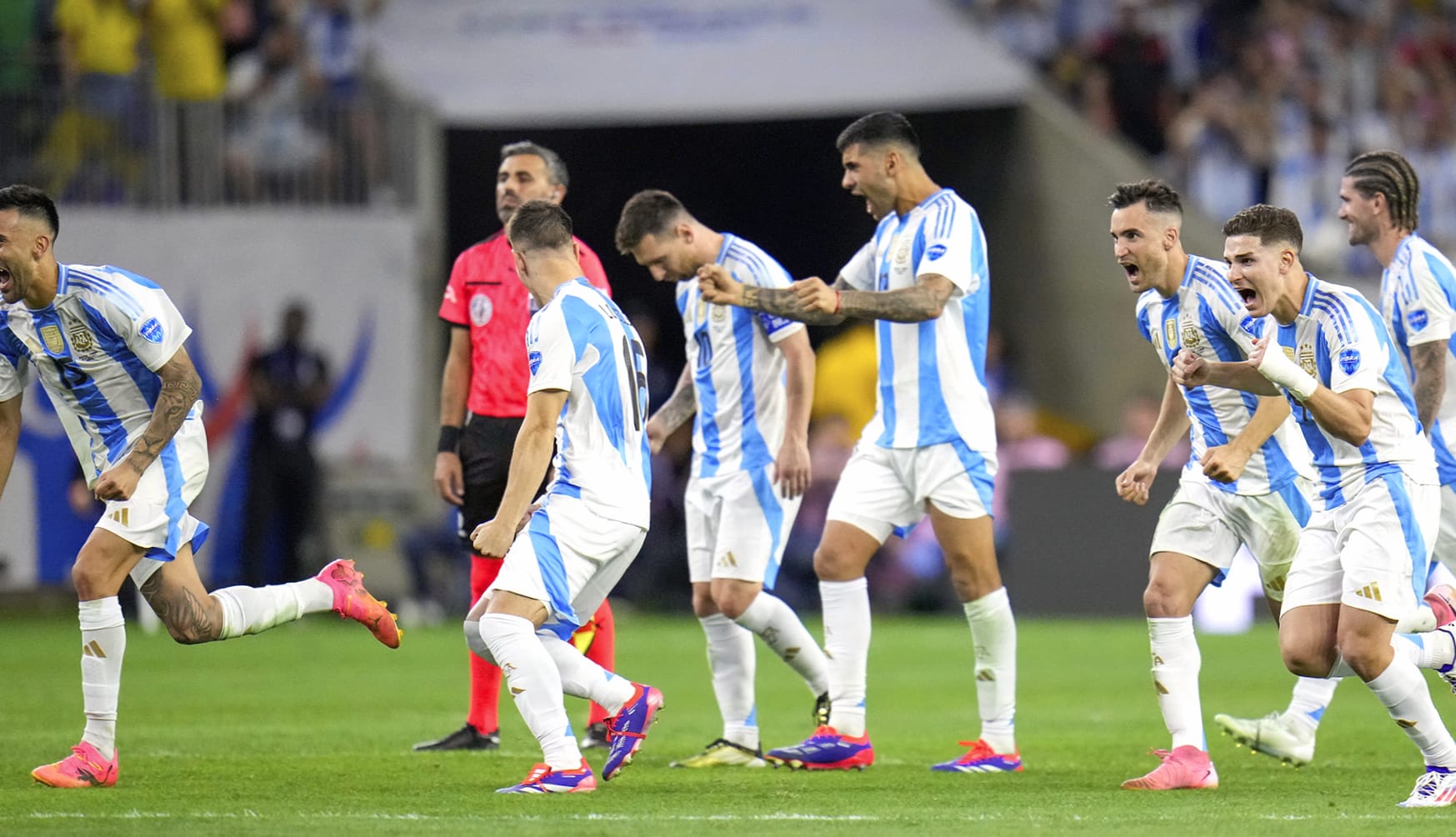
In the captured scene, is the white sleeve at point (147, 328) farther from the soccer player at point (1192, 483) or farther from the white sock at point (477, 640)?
the soccer player at point (1192, 483)

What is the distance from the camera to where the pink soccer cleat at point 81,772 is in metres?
7.29

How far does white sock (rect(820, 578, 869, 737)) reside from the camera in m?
8.16

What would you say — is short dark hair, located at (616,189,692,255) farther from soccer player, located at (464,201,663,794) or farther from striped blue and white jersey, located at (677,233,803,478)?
soccer player, located at (464,201,663,794)

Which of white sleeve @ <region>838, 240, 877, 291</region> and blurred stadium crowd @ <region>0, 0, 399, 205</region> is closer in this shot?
white sleeve @ <region>838, 240, 877, 291</region>

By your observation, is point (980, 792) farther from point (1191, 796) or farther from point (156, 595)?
point (156, 595)

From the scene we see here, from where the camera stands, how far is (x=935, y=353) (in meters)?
8.11

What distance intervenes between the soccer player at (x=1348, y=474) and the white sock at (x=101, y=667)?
415 centimetres

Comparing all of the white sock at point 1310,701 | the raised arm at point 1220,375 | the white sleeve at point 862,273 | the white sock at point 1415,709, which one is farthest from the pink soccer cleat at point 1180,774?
the white sleeve at point 862,273

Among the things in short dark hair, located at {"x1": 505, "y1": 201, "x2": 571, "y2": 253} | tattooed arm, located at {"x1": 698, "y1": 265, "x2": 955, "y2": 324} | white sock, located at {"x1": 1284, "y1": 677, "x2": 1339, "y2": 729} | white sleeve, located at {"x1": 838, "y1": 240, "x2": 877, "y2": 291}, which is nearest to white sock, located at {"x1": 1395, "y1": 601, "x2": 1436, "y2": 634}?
white sock, located at {"x1": 1284, "y1": 677, "x2": 1339, "y2": 729}

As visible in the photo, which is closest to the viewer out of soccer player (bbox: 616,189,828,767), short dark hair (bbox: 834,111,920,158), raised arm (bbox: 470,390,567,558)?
raised arm (bbox: 470,390,567,558)

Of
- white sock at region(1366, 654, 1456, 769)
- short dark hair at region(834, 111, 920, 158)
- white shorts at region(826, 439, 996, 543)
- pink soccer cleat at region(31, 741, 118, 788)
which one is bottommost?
pink soccer cleat at region(31, 741, 118, 788)

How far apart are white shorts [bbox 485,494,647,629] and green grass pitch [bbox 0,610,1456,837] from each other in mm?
738

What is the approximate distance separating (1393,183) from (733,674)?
3.50 metres

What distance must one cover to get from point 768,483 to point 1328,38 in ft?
52.0
